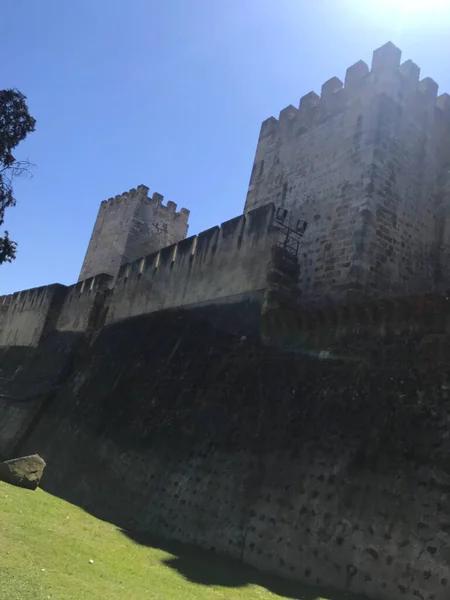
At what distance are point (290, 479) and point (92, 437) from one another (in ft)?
21.4

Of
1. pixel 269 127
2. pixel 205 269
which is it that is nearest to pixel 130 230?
pixel 269 127

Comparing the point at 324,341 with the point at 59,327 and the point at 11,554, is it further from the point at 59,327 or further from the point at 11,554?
the point at 59,327

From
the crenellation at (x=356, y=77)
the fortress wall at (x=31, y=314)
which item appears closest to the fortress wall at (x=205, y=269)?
the crenellation at (x=356, y=77)

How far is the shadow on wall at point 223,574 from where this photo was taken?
5.72 metres

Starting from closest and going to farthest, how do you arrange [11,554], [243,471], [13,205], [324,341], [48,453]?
1. [11,554]
2. [243,471]
3. [324,341]
4. [13,205]
5. [48,453]

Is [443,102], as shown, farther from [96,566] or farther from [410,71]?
[96,566]

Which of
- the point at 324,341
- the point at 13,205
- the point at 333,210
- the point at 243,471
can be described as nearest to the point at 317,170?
the point at 333,210

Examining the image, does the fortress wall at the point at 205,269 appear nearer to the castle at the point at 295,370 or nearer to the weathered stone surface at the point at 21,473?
the castle at the point at 295,370

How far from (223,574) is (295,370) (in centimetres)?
340

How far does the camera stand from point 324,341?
8.49 meters

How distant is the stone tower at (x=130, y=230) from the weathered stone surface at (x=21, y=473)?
1800cm

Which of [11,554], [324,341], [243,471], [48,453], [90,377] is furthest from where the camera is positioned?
[90,377]

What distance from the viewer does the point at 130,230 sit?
2631 centimetres

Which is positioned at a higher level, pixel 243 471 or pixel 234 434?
pixel 234 434
